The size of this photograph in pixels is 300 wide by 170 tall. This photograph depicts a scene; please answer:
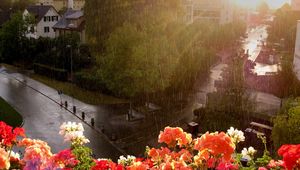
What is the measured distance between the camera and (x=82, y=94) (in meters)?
36.0

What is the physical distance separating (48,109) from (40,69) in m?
16.0

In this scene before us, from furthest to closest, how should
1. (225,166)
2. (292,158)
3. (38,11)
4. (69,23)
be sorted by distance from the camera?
(38,11)
(69,23)
(225,166)
(292,158)

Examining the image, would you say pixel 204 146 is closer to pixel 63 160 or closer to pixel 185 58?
pixel 63 160

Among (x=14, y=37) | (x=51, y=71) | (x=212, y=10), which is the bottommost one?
(x=51, y=71)

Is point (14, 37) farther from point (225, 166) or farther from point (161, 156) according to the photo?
point (225, 166)

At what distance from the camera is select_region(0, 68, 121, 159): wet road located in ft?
75.0

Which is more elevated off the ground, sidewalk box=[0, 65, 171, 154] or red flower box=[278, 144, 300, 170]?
red flower box=[278, 144, 300, 170]

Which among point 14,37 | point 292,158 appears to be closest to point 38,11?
point 14,37

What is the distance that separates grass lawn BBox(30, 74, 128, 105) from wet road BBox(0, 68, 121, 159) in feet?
4.75

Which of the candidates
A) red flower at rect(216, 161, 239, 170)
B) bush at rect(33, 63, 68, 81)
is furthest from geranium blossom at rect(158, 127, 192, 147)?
bush at rect(33, 63, 68, 81)

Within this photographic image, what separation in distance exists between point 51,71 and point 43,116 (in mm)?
15902

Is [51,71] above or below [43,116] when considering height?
above

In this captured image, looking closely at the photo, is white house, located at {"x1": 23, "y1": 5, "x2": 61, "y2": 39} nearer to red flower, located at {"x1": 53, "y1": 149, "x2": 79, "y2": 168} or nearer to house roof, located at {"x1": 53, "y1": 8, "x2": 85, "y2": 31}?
house roof, located at {"x1": 53, "y1": 8, "x2": 85, "y2": 31}

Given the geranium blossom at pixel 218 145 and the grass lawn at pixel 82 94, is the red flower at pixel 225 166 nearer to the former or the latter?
the geranium blossom at pixel 218 145
